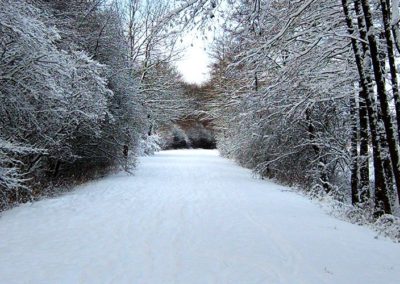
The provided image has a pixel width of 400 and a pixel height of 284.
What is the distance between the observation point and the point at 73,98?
37.5 ft

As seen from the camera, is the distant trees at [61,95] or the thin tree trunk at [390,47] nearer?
the thin tree trunk at [390,47]

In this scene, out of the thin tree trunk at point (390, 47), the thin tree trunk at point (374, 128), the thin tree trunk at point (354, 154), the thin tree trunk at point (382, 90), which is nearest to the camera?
the thin tree trunk at point (390, 47)

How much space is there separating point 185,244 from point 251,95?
32.2 feet

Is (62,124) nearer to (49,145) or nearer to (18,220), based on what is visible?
(49,145)

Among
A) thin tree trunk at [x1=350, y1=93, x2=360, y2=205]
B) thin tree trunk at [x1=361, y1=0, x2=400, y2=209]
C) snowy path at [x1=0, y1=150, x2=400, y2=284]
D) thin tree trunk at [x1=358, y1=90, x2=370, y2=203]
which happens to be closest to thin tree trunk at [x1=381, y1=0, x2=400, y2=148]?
thin tree trunk at [x1=361, y1=0, x2=400, y2=209]

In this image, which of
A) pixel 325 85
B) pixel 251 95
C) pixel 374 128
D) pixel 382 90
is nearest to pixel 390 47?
pixel 382 90

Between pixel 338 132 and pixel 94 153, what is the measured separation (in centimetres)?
941

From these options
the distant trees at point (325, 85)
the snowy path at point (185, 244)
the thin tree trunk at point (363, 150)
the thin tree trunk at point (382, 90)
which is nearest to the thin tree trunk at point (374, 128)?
the distant trees at point (325, 85)

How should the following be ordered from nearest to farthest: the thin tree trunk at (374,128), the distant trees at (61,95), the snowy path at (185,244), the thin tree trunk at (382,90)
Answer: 1. the snowy path at (185,244)
2. the thin tree trunk at (382,90)
3. the distant trees at (61,95)
4. the thin tree trunk at (374,128)

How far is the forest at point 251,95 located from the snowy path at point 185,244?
1.40 metres

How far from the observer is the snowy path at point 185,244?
16.1 ft

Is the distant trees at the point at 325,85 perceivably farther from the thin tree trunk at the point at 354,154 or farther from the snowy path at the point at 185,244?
the snowy path at the point at 185,244

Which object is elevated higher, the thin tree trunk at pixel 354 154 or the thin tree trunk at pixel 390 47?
the thin tree trunk at pixel 390 47

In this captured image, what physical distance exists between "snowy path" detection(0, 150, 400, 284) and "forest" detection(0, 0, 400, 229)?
1404 millimetres
